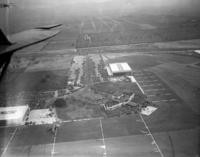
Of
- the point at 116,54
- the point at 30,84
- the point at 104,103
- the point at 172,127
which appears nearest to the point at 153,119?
the point at 172,127

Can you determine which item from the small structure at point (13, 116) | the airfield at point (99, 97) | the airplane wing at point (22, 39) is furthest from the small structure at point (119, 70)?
the small structure at point (13, 116)

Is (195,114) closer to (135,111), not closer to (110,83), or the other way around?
(135,111)

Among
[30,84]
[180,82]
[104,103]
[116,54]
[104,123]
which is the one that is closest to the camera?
[104,123]

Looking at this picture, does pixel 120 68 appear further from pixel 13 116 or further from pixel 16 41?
pixel 13 116

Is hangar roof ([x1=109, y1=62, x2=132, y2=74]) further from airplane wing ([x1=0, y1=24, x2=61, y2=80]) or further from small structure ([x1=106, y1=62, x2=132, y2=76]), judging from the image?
airplane wing ([x1=0, y1=24, x2=61, y2=80])

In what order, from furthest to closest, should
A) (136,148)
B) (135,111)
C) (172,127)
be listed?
(135,111), (172,127), (136,148)
